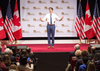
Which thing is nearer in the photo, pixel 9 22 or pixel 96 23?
pixel 9 22

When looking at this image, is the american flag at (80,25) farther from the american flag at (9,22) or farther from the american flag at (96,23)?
the american flag at (9,22)

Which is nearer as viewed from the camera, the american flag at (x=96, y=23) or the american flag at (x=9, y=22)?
the american flag at (x=9, y=22)

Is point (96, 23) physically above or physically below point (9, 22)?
below

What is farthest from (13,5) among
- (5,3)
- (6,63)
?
(6,63)

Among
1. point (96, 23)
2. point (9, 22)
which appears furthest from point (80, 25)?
point (9, 22)

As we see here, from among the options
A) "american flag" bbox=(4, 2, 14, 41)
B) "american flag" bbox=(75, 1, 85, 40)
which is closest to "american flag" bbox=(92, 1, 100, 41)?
"american flag" bbox=(75, 1, 85, 40)

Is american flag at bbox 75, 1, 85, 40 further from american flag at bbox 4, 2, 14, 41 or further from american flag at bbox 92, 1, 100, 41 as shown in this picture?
american flag at bbox 4, 2, 14, 41

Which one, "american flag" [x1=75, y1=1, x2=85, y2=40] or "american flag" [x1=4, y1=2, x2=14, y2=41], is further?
"american flag" [x1=75, y1=1, x2=85, y2=40]

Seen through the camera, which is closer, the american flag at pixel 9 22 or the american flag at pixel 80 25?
the american flag at pixel 9 22

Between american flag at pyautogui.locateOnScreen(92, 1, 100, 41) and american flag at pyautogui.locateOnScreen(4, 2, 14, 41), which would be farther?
american flag at pyautogui.locateOnScreen(92, 1, 100, 41)

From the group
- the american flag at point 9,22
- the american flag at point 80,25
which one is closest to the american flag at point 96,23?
the american flag at point 80,25

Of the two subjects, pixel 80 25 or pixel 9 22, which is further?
A: pixel 80 25

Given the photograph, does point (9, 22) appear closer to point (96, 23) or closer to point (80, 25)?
point (80, 25)

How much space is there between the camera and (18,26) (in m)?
8.58
